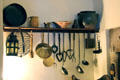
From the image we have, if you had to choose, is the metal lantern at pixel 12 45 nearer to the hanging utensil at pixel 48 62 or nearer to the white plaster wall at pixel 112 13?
the hanging utensil at pixel 48 62

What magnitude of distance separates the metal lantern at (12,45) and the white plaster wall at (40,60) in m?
0.10

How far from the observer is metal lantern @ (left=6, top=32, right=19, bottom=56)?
1.83 m

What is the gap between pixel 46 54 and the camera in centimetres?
190

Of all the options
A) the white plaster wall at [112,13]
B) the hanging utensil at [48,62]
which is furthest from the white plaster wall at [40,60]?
the white plaster wall at [112,13]

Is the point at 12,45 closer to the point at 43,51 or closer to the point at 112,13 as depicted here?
the point at 43,51

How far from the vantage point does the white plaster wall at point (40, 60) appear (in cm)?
194

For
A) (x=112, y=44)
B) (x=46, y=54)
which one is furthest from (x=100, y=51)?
(x=46, y=54)

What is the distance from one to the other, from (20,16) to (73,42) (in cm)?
71

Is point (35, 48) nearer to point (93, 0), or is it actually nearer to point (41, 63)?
point (41, 63)

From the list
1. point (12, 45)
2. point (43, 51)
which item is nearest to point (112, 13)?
point (43, 51)

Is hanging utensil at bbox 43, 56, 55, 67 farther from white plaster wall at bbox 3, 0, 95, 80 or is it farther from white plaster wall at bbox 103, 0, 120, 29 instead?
white plaster wall at bbox 103, 0, 120, 29

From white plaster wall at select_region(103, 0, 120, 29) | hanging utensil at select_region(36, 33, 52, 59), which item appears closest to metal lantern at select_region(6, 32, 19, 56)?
hanging utensil at select_region(36, 33, 52, 59)

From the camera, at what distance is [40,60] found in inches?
78.8

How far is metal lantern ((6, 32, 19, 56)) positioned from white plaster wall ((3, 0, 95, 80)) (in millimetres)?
100
